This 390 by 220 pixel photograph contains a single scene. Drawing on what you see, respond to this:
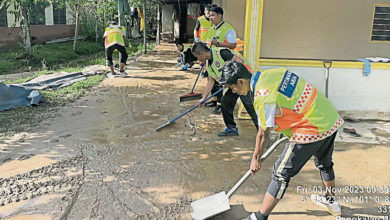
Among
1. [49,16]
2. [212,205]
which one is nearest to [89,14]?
[49,16]

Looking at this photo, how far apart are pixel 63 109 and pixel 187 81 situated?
324cm

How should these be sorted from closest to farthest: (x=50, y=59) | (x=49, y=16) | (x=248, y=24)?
(x=248, y=24) < (x=50, y=59) < (x=49, y=16)

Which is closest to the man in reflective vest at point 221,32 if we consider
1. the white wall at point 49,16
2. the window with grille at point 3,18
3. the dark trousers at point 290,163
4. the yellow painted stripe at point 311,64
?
the yellow painted stripe at point 311,64

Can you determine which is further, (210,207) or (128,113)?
(128,113)

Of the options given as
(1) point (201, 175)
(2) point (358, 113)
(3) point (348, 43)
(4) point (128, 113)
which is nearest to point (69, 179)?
(1) point (201, 175)

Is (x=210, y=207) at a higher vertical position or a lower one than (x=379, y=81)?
lower

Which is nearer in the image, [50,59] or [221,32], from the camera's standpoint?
[221,32]

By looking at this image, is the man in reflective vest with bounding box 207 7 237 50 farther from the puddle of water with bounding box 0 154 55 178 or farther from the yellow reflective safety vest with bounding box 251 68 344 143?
the puddle of water with bounding box 0 154 55 178

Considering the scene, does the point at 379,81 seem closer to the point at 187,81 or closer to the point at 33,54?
the point at 187,81

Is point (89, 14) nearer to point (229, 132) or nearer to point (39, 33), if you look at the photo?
point (39, 33)

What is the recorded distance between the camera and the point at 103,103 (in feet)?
20.0

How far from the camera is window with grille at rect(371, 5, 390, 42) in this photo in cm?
742

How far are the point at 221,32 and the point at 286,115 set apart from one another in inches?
124

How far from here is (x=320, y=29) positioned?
25.0 ft
